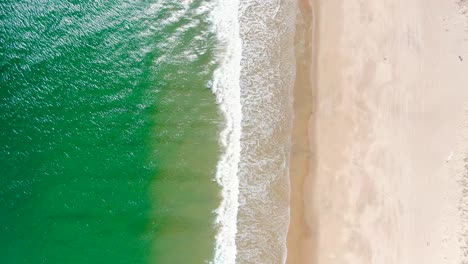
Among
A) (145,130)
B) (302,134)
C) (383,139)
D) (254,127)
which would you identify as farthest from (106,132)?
(383,139)

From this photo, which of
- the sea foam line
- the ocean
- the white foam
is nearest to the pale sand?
the white foam

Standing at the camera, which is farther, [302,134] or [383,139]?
[302,134]

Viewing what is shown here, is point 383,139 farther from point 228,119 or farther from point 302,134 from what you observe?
point 228,119

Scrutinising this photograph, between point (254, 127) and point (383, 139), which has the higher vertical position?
point (254, 127)

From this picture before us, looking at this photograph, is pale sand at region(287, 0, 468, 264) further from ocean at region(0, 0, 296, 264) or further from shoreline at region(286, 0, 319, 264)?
ocean at region(0, 0, 296, 264)

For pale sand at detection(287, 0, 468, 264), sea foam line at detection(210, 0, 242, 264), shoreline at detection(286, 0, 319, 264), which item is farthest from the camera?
sea foam line at detection(210, 0, 242, 264)

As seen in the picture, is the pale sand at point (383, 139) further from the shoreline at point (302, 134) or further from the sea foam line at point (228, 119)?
the sea foam line at point (228, 119)

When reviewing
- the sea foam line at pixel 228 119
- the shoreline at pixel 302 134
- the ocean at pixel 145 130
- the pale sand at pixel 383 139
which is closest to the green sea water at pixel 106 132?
the ocean at pixel 145 130
